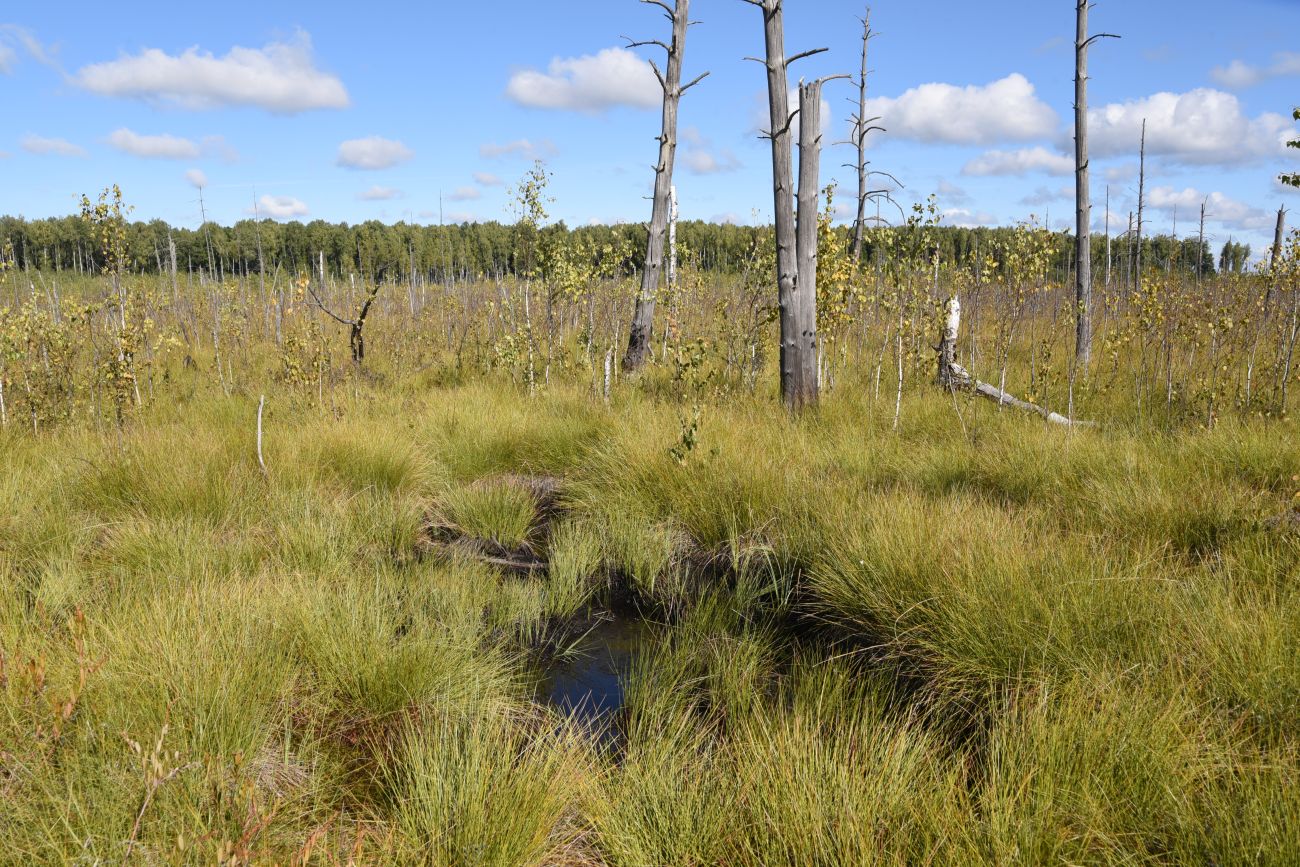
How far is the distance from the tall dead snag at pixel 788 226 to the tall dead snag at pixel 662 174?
2851 millimetres

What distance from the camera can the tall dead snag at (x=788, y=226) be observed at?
687 centimetres

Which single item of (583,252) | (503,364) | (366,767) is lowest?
(366,767)

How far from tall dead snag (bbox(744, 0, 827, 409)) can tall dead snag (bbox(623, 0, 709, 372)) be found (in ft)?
9.35

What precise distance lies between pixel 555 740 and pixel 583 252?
791 cm

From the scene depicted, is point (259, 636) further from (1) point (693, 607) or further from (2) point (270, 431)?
(2) point (270, 431)

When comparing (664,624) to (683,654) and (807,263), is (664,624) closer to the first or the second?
(683,654)

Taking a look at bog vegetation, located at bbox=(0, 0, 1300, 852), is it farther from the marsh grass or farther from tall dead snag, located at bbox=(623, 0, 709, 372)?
tall dead snag, located at bbox=(623, 0, 709, 372)

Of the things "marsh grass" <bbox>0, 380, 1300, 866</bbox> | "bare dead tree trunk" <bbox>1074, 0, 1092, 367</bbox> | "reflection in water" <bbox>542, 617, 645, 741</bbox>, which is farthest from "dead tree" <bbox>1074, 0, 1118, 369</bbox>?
"reflection in water" <bbox>542, 617, 645, 741</bbox>

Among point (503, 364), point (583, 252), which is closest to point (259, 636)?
point (503, 364)

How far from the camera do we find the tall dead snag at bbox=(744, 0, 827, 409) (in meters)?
6.87

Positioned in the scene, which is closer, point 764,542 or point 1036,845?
point 1036,845

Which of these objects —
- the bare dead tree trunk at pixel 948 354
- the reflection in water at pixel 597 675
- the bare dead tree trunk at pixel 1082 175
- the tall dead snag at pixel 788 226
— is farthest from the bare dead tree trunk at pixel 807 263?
the bare dead tree trunk at pixel 1082 175

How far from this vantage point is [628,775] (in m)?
2.54

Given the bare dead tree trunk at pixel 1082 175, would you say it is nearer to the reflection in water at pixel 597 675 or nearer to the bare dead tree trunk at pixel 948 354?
the bare dead tree trunk at pixel 948 354
